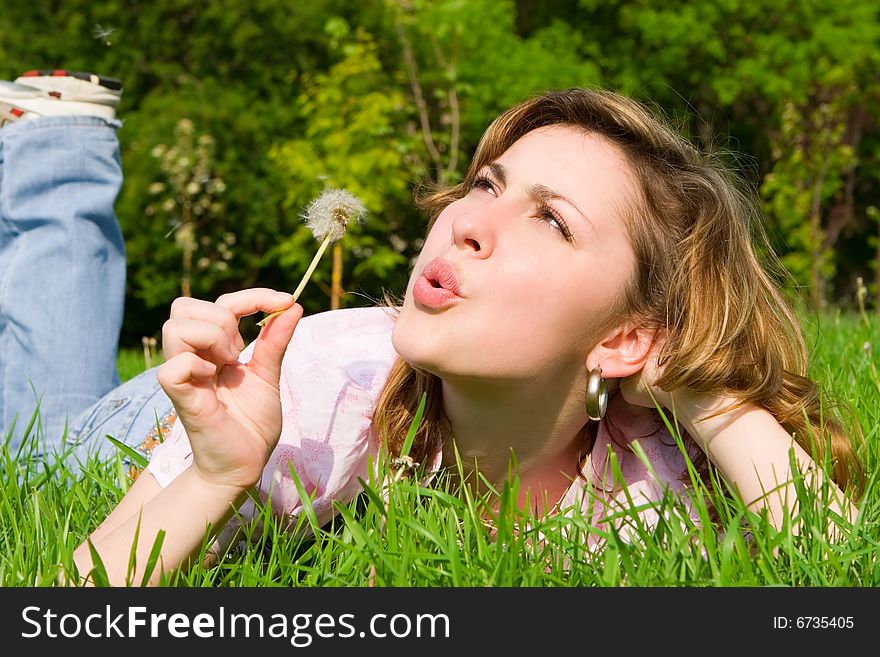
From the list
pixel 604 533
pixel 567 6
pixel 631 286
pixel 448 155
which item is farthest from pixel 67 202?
pixel 567 6

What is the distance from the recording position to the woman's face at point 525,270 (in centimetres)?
173

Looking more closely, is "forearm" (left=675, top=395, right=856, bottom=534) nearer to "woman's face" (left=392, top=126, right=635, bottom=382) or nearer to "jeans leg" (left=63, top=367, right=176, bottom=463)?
"woman's face" (left=392, top=126, right=635, bottom=382)

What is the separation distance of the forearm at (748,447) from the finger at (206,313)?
89 cm

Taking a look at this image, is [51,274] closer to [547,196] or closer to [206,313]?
[206,313]

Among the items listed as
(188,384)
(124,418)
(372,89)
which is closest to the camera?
(188,384)

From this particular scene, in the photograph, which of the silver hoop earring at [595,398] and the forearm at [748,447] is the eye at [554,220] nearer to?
the silver hoop earring at [595,398]

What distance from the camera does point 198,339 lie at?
1.59 meters

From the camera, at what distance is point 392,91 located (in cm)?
942

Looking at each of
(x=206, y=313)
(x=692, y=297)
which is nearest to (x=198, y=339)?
(x=206, y=313)

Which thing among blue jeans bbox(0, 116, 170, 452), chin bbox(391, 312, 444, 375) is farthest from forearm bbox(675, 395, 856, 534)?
blue jeans bbox(0, 116, 170, 452)

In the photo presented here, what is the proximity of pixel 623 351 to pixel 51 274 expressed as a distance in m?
1.77

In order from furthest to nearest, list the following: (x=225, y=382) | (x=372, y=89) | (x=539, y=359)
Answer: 1. (x=372, y=89)
2. (x=539, y=359)
3. (x=225, y=382)

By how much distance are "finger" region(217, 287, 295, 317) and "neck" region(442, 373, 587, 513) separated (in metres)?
0.34
